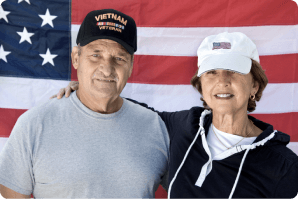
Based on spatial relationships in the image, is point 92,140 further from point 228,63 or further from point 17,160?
point 228,63

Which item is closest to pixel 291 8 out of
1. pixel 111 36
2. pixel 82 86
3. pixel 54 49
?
pixel 111 36

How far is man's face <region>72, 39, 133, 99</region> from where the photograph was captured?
134 cm

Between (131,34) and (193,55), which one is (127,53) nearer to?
(131,34)

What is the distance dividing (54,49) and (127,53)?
1270 millimetres

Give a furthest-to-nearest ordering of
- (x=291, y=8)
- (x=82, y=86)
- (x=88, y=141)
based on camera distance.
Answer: (x=291, y=8)
(x=82, y=86)
(x=88, y=141)

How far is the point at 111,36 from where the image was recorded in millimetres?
1332

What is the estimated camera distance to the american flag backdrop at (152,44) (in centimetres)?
229

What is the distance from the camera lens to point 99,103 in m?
1.38

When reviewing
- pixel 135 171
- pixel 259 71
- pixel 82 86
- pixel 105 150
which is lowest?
pixel 135 171

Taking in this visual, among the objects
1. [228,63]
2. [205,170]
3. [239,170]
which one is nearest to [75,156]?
[205,170]

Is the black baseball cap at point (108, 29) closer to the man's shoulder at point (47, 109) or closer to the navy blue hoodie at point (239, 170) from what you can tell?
the man's shoulder at point (47, 109)

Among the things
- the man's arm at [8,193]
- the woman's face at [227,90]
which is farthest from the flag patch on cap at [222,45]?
the man's arm at [8,193]

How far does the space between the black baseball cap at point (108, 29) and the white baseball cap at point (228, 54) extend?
48 centimetres

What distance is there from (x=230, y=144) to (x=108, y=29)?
1.02 metres
